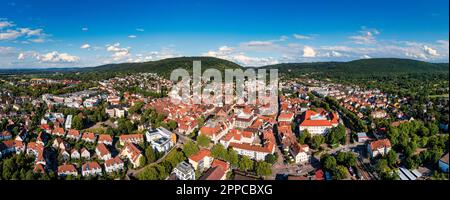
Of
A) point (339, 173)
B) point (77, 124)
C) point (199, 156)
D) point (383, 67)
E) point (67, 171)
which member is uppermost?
point (383, 67)

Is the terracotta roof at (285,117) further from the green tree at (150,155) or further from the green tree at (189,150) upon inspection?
the green tree at (150,155)

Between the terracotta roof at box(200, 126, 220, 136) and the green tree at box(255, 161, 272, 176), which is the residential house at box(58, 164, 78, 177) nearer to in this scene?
the terracotta roof at box(200, 126, 220, 136)

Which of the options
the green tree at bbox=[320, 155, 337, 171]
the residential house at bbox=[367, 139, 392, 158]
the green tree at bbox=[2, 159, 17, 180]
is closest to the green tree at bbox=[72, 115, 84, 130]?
the green tree at bbox=[2, 159, 17, 180]

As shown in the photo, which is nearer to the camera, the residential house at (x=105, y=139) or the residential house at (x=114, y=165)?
the residential house at (x=114, y=165)

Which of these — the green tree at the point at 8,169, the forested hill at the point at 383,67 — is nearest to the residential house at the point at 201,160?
the green tree at the point at 8,169

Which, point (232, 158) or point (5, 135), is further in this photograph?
point (5, 135)

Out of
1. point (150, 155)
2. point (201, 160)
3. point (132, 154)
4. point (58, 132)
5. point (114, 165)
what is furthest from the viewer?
point (58, 132)

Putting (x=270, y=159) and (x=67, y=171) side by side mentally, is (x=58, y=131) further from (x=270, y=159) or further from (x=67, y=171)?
(x=270, y=159)

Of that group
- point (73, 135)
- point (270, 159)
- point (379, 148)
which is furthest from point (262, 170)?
point (73, 135)

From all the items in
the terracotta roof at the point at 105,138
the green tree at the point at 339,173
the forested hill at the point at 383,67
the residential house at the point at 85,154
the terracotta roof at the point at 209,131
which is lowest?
the residential house at the point at 85,154
